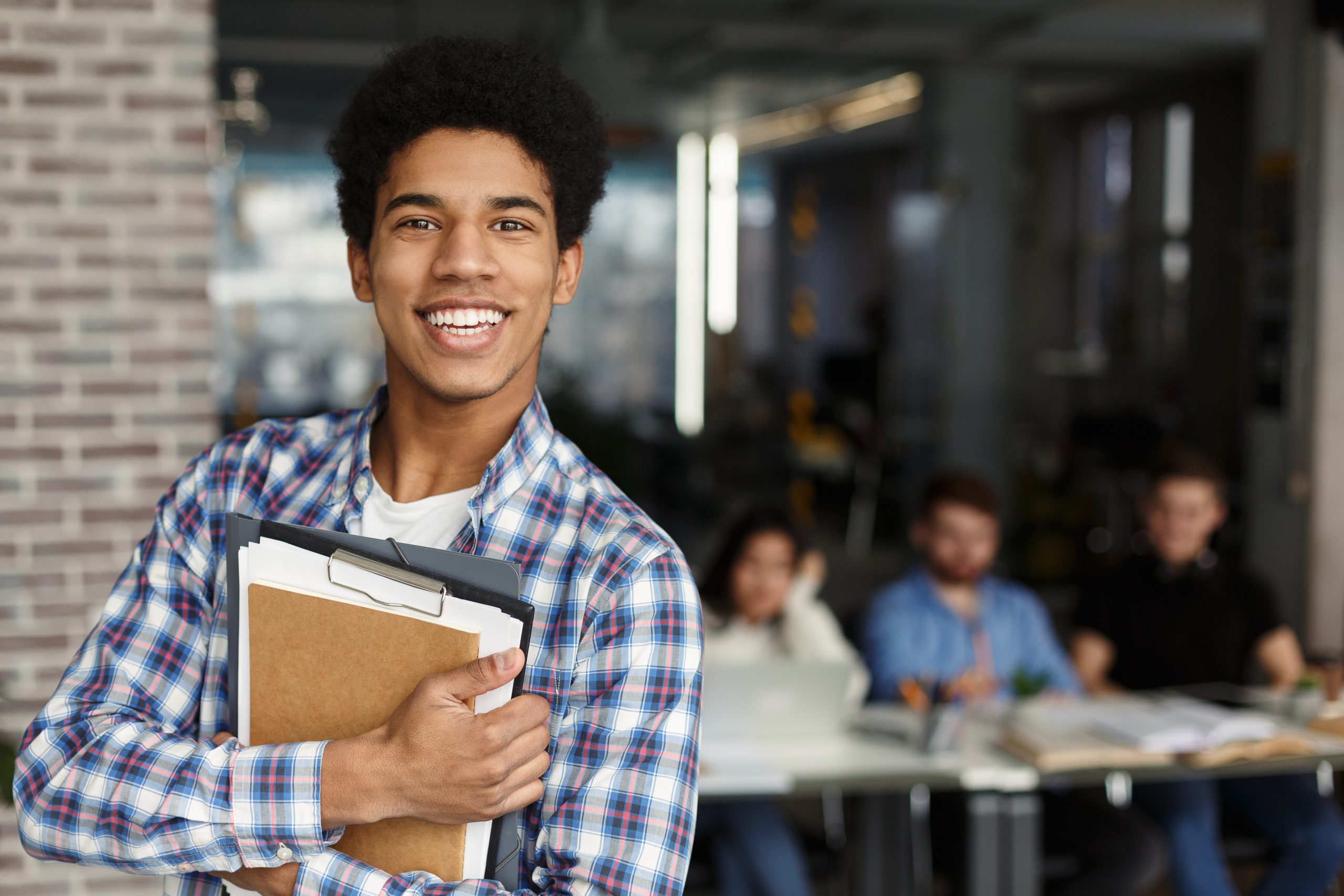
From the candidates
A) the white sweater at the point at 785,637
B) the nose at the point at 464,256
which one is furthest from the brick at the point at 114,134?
the nose at the point at 464,256

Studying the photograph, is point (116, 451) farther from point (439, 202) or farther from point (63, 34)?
point (439, 202)

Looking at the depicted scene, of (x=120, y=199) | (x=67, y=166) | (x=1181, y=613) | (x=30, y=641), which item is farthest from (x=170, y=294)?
(x=1181, y=613)

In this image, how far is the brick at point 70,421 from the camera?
294cm

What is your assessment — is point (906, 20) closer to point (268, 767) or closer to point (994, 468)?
point (994, 468)

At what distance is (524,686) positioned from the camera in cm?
107

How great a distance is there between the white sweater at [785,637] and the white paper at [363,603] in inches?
100

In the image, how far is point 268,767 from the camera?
1035 mm

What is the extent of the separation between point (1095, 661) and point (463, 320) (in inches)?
123

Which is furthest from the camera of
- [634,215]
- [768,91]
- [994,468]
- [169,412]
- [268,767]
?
[768,91]

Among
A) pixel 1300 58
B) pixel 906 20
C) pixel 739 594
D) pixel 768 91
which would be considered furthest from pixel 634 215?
pixel 739 594

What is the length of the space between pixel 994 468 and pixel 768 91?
10.8ft

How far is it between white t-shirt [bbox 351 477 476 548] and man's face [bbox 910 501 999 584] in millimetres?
2629

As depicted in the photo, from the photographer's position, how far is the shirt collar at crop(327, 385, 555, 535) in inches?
45.8

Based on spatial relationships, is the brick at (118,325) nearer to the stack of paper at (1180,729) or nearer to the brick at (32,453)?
the brick at (32,453)
